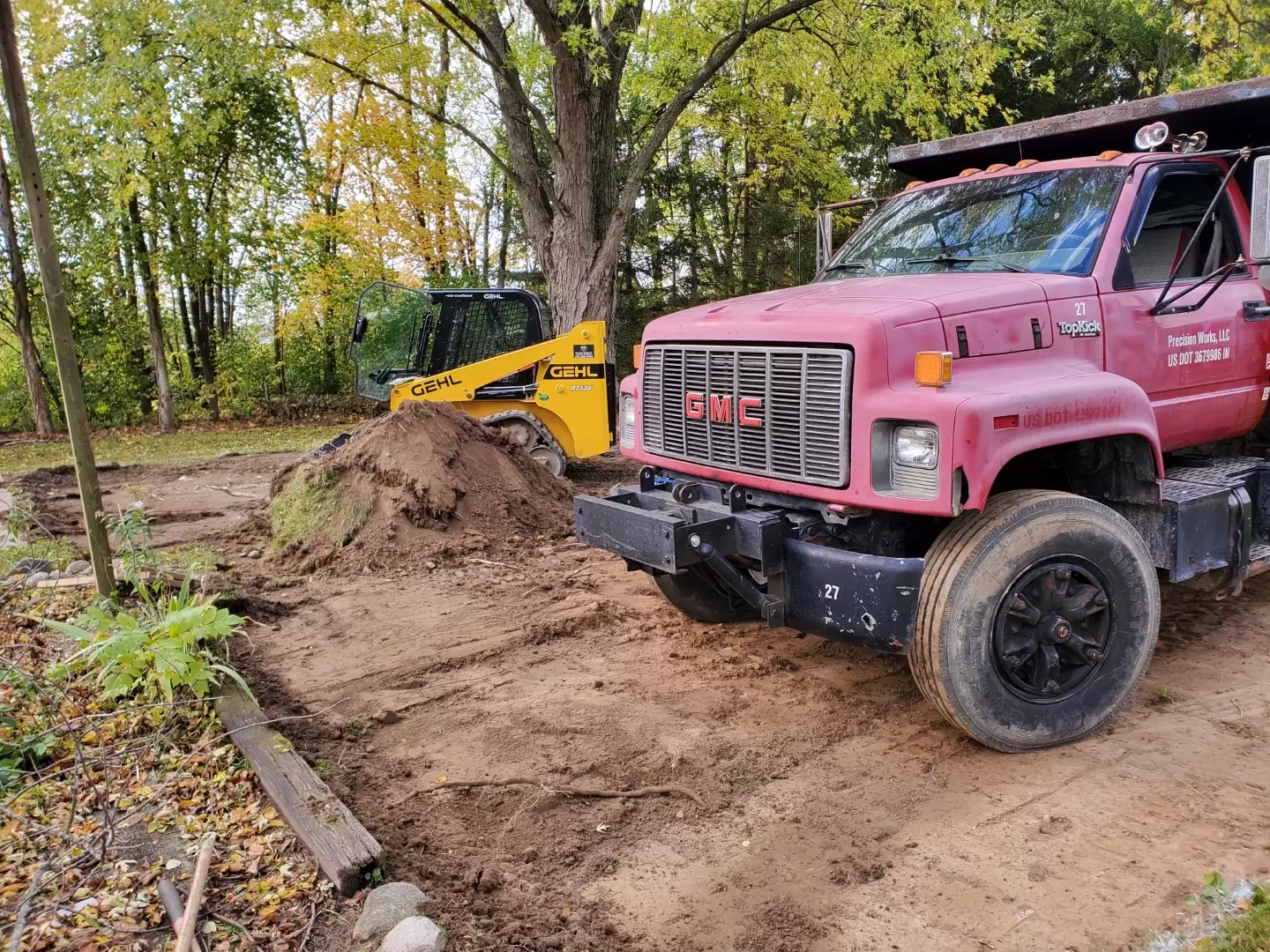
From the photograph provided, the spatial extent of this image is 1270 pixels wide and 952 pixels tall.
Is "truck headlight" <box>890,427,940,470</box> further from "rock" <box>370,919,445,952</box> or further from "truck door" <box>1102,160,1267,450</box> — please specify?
"rock" <box>370,919,445,952</box>

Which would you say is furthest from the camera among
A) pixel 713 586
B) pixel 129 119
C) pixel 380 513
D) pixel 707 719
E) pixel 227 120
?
pixel 227 120

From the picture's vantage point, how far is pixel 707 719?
441 centimetres

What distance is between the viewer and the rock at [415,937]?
2725mm

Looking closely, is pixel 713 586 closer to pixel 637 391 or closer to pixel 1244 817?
pixel 637 391

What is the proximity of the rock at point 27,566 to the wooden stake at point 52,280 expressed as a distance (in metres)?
1.35

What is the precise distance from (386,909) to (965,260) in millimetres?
3919

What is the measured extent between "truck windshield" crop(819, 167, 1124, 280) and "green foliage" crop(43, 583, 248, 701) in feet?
12.7

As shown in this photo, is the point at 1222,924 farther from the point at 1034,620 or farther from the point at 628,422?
the point at 628,422

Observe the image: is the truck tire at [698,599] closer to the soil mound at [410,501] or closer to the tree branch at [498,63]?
the soil mound at [410,501]

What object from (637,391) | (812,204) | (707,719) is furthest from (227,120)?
(707,719)

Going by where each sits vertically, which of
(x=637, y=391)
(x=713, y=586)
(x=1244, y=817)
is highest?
(x=637, y=391)

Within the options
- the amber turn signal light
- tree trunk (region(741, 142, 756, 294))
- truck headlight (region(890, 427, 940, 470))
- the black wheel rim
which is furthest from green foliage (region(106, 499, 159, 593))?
tree trunk (region(741, 142, 756, 294))

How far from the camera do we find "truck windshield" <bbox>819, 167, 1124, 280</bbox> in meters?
4.44

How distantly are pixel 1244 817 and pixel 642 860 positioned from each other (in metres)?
2.25
